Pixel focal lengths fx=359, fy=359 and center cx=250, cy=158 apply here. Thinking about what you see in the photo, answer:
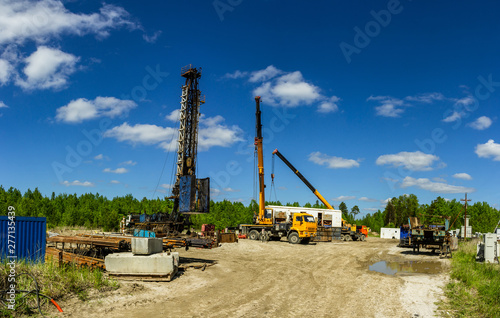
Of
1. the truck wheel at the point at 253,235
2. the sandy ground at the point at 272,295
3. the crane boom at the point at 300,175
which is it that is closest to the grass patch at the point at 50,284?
the sandy ground at the point at 272,295

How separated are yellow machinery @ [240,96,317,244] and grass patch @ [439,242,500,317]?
16906 mm

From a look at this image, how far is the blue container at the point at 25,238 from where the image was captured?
1221cm

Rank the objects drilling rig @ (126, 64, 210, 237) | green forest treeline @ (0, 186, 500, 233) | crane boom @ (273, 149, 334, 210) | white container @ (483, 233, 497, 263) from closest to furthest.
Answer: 1. white container @ (483, 233, 497, 263)
2. drilling rig @ (126, 64, 210, 237)
3. crane boom @ (273, 149, 334, 210)
4. green forest treeline @ (0, 186, 500, 233)

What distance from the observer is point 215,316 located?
8.98 metres

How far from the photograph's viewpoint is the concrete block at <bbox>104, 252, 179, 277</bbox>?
12.6 metres

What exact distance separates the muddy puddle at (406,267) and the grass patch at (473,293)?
1.95 metres

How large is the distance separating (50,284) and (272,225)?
2530 centimetres

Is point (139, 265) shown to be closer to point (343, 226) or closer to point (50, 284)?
point (50, 284)

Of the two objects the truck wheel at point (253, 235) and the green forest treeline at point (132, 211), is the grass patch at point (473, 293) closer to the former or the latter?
the truck wheel at point (253, 235)

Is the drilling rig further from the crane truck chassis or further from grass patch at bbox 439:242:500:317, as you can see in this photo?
grass patch at bbox 439:242:500:317

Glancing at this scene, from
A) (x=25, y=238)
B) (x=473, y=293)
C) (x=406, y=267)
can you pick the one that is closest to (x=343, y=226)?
(x=406, y=267)

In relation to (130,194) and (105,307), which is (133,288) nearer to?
(105,307)

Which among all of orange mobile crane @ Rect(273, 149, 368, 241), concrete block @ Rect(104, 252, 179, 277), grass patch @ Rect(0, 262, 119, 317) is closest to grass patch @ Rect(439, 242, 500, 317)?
concrete block @ Rect(104, 252, 179, 277)

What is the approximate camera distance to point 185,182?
92.0ft
